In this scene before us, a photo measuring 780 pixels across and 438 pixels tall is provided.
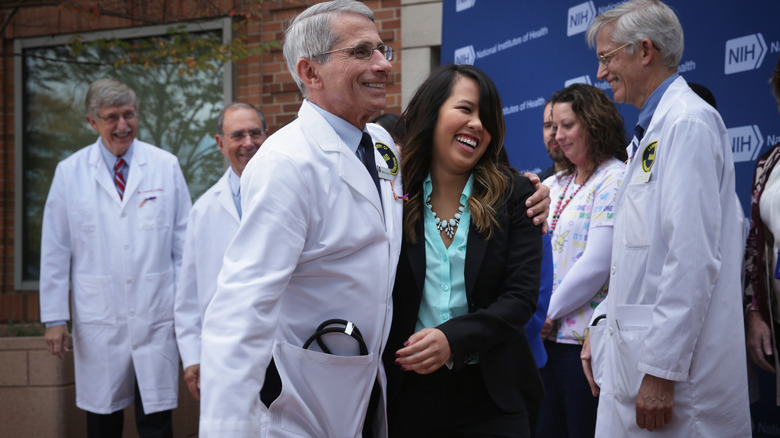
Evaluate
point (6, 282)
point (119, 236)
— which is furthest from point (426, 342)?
point (6, 282)

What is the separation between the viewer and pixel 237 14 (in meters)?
7.98

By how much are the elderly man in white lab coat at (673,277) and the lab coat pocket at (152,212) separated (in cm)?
293

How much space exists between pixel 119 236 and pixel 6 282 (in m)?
4.62

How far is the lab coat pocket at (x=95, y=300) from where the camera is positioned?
500 cm

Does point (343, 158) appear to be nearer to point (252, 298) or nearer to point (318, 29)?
point (318, 29)

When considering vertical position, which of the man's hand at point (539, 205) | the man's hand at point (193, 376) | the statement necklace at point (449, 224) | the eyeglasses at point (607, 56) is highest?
the eyeglasses at point (607, 56)

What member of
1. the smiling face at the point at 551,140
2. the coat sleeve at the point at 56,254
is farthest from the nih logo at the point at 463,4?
the coat sleeve at the point at 56,254

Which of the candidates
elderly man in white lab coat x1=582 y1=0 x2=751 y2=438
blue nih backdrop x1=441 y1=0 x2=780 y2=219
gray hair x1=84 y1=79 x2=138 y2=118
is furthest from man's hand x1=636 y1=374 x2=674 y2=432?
gray hair x1=84 y1=79 x2=138 y2=118

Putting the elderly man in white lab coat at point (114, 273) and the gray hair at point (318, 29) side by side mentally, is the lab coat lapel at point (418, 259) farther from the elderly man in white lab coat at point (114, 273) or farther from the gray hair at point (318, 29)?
the elderly man in white lab coat at point (114, 273)

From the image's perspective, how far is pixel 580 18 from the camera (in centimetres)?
540

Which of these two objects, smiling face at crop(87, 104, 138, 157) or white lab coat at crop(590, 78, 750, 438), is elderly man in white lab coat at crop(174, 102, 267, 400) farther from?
white lab coat at crop(590, 78, 750, 438)

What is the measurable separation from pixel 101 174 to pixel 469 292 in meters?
3.24

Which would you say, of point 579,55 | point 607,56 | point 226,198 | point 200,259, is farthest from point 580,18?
point 200,259

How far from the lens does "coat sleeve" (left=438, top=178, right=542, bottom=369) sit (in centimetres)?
242
